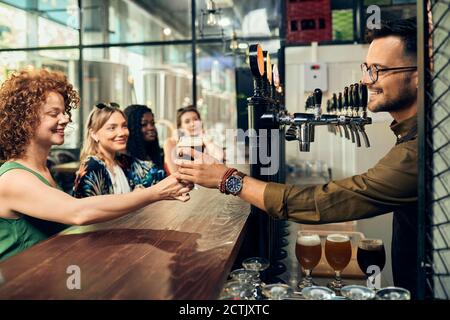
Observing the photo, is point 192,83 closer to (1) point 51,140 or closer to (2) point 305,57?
(2) point 305,57

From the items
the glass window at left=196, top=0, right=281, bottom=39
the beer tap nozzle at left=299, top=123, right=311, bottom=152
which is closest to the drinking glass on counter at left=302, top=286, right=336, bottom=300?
the beer tap nozzle at left=299, top=123, right=311, bottom=152

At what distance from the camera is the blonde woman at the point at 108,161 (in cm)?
263

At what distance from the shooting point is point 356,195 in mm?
1295

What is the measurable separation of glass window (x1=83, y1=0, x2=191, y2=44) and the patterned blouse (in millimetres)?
3734

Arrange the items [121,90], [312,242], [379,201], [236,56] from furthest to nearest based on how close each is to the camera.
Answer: [121,90] < [236,56] < [312,242] < [379,201]

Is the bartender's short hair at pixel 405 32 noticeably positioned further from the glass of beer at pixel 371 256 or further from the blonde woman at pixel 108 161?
the blonde woman at pixel 108 161

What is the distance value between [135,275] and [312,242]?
668 mm

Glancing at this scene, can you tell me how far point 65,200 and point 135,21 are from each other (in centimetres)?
613

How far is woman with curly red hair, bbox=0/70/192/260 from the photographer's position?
5.07 ft

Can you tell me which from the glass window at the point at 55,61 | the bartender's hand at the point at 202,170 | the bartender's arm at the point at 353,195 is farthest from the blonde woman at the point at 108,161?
the glass window at the point at 55,61

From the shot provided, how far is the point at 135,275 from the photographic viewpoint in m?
1.04

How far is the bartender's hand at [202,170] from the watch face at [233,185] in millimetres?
31

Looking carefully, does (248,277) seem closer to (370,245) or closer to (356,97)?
(370,245)

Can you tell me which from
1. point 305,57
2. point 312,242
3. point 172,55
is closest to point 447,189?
point 312,242
